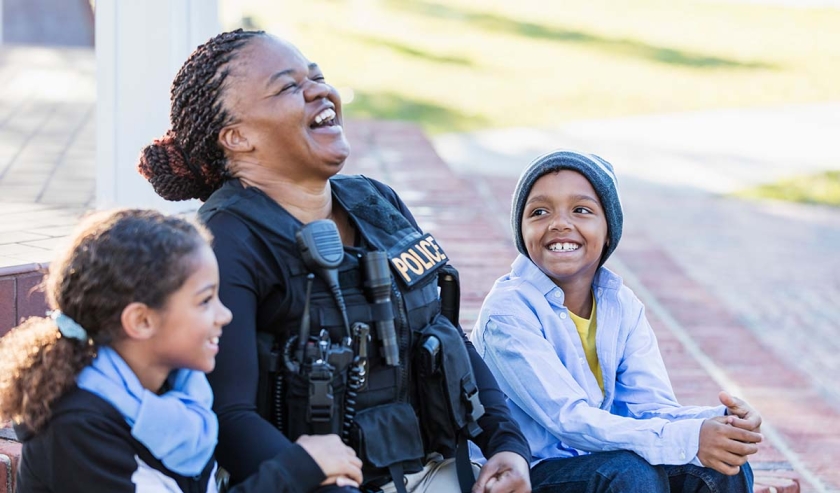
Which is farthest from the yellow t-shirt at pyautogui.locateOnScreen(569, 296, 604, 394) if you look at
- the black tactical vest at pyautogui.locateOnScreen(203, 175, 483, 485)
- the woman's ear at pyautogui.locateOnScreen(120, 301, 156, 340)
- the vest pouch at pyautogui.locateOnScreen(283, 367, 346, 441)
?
the woman's ear at pyautogui.locateOnScreen(120, 301, 156, 340)

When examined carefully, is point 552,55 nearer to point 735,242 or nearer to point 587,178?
point 735,242

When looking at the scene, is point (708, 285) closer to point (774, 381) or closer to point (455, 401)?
point (774, 381)

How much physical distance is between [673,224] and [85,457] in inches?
225

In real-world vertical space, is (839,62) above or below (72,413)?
below

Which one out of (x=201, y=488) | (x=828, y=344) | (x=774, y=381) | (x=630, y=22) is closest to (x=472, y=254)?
(x=774, y=381)

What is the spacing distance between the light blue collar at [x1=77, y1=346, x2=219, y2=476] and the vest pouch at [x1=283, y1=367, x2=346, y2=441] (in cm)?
20

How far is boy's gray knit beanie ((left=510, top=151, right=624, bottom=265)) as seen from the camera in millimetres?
2709

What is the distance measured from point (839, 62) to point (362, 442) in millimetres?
13413

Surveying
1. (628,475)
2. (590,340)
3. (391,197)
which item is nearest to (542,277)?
(590,340)

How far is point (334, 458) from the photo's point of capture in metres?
2.02

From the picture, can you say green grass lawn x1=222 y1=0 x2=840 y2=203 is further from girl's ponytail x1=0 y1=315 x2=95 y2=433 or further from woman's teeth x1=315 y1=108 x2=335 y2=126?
girl's ponytail x1=0 y1=315 x2=95 y2=433

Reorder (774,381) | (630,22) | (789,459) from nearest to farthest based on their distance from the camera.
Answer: (789,459) < (774,381) < (630,22)

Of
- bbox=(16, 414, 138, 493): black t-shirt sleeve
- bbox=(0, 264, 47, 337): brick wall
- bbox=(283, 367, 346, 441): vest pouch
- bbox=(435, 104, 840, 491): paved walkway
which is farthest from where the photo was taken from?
bbox=(435, 104, 840, 491): paved walkway

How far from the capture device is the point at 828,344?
5109mm
